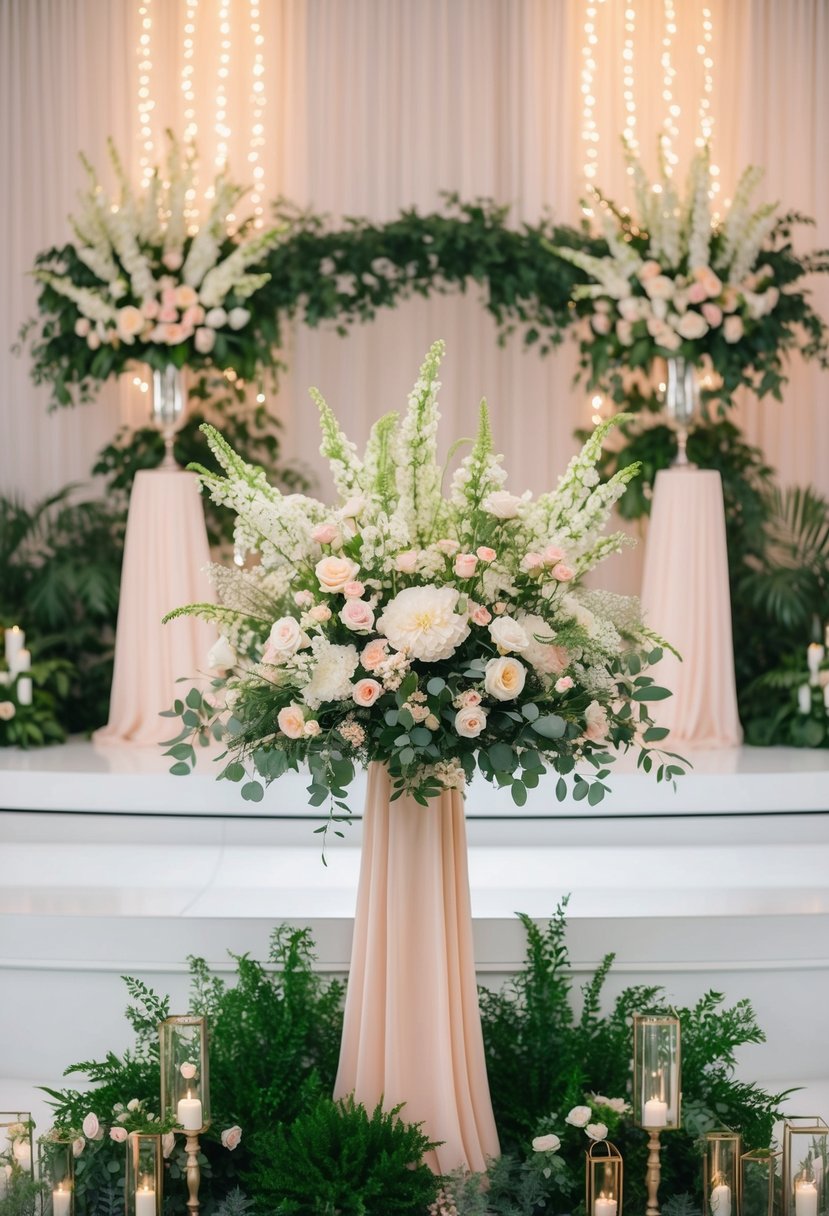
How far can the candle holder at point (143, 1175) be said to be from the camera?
2.65 meters

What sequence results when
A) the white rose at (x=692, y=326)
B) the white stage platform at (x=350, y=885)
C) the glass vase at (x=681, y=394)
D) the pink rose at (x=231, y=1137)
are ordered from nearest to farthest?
the pink rose at (x=231, y=1137) < the white stage platform at (x=350, y=885) < the white rose at (x=692, y=326) < the glass vase at (x=681, y=394)

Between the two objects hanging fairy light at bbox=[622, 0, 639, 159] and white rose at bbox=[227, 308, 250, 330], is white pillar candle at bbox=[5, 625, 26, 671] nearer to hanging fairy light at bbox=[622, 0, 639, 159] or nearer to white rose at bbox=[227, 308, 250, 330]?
white rose at bbox=[227, 308, 250, 330]

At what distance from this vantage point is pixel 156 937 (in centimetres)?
365

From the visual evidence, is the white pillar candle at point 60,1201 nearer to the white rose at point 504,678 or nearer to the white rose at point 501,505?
the white rose at point 504,678

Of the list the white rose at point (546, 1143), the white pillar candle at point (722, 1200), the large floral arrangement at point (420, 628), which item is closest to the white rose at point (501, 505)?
the large floral arrangement at point (420, 628)

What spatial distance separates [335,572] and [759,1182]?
1.38 meters

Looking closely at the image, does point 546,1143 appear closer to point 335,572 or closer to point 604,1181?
point 604,1181

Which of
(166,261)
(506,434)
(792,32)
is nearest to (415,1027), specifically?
(166,261)

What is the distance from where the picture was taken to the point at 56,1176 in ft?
8.73

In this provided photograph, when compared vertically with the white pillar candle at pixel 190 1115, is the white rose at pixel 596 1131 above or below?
below

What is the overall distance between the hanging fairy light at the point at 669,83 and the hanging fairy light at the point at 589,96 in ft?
1.04

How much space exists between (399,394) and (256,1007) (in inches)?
158

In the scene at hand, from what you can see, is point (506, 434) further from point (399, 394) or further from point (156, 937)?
point (156, 937)

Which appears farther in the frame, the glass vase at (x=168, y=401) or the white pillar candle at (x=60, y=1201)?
the glass vase at (x=168, y=401)
